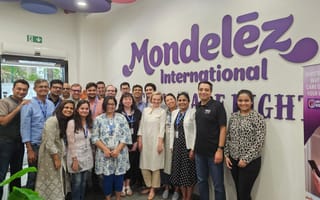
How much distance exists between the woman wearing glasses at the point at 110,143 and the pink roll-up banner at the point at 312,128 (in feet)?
6.34

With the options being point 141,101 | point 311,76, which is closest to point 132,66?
point 141,101

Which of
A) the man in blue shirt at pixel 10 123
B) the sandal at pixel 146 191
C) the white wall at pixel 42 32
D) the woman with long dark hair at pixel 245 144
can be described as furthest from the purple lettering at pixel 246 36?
the white wall at pixel 42 32

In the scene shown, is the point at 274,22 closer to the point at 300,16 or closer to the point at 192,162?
the point at 300,16

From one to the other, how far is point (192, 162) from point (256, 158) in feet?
2.69

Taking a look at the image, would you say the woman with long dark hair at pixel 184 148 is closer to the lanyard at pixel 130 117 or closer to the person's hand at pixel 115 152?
the lanyard at pixel 130 117

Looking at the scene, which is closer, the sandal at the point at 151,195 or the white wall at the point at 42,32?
the sandal at the point at 151,195

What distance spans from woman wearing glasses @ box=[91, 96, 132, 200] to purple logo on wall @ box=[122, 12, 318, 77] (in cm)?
128

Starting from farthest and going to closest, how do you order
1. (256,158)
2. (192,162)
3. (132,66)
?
1. (132,66)
2. (192,162)
3. (256,158)

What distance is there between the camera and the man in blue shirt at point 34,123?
9.20ft

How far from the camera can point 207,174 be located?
2.91 meters

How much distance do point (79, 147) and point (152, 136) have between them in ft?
3.23

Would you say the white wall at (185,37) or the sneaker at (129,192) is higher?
the white wall at (185,37)

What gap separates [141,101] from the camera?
3.87 m

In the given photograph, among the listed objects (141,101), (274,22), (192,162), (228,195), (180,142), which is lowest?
(228,195)
